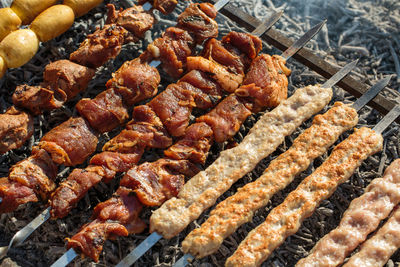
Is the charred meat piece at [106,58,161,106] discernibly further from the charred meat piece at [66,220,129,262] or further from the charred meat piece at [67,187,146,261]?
the charred meat piece at [66,220,129,262]

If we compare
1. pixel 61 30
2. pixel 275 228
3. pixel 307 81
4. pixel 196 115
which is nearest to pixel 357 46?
pixel 307 81

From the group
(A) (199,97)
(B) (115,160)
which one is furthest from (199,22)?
(B) (115,160)

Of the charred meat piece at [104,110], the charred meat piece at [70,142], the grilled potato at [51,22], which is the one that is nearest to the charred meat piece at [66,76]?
the charred meat piece at [104,110]

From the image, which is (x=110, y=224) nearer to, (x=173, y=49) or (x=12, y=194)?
(x=12, y=194)

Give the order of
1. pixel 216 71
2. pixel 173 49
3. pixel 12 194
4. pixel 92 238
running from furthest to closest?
pixel 173 49, pixel 216 71, pixel 12 194, pixel 92 238

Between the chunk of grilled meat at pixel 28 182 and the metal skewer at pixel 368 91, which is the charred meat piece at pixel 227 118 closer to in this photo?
the metal skewer at pixel 368 91


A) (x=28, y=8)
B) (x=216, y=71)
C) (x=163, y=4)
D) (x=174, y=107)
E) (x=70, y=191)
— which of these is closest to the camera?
(x=70, y=191)

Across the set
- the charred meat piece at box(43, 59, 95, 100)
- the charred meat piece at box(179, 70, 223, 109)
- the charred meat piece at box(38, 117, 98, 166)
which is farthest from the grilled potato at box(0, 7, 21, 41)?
the charred meat piece at box(179, 70, 223, 109)
